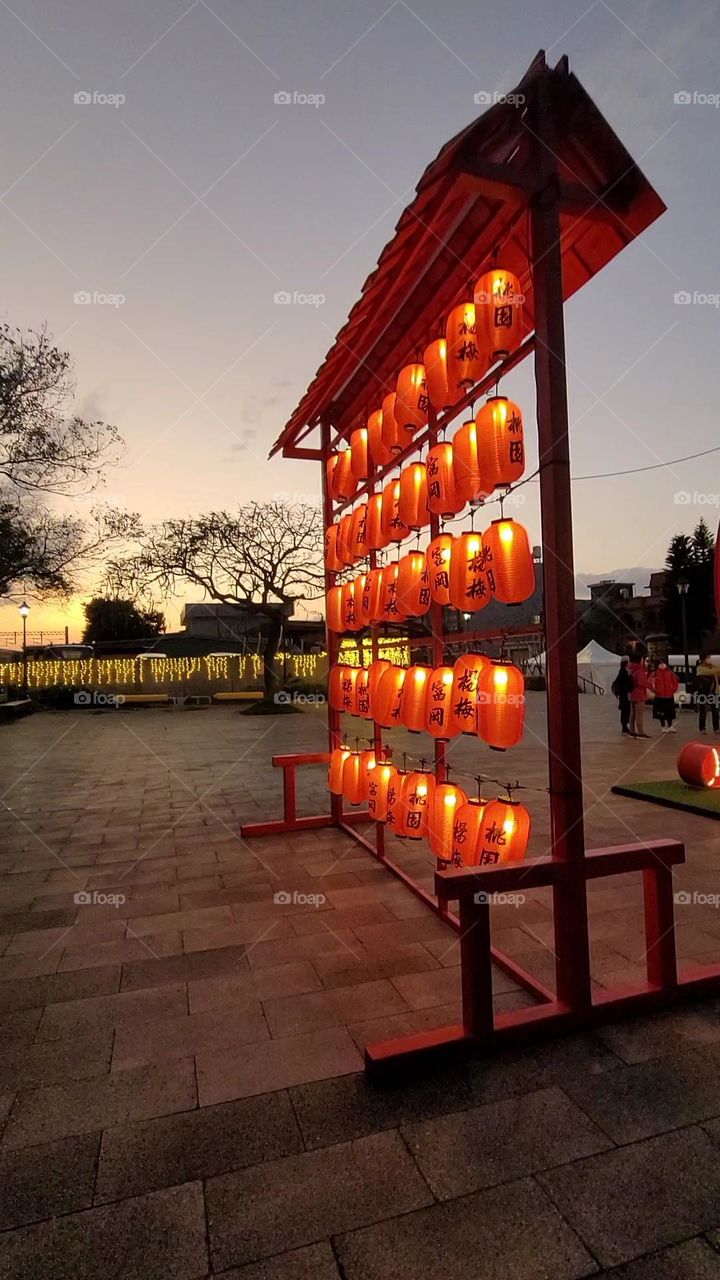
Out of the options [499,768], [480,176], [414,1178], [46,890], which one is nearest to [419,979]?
[414,1178]

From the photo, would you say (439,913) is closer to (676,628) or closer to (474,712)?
(474,712)

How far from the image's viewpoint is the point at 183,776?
11766 millimetres

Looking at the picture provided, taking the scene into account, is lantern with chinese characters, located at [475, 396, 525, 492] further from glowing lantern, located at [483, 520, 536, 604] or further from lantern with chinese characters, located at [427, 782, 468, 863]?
lantern with chinese characters, located at [427, 782, 468, 863]

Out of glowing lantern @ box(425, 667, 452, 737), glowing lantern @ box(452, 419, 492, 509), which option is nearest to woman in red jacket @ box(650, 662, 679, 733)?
glowing lantern @ box(425, 667, 452, 737)

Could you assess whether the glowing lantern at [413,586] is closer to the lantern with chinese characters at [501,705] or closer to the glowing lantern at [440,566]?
the glowing lantern at [440,566]

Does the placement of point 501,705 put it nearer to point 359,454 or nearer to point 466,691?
point 466,691

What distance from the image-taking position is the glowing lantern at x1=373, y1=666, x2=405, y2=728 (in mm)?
5477

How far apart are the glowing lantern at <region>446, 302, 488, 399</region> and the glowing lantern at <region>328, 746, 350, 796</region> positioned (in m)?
3.76

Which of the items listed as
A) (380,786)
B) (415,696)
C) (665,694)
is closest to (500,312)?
(415,696)

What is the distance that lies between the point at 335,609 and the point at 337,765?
1710 mm

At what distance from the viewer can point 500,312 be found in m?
4.11

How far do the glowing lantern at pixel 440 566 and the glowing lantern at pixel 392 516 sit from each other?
2.52ft

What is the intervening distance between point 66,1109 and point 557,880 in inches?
103

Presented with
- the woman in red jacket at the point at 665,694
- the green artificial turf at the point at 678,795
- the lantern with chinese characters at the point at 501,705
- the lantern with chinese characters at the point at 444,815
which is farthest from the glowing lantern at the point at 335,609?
the woman in red jacket at the point at 665,694
